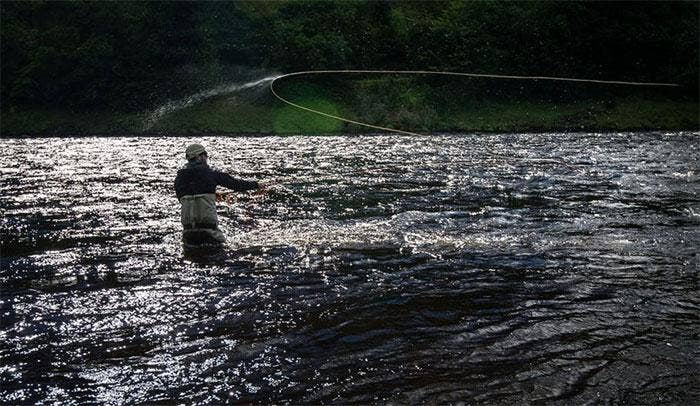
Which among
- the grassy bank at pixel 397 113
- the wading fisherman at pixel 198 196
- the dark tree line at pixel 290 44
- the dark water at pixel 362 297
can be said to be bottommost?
Answer: the grassy bank at pixel 397 113

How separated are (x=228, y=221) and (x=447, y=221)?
543cm

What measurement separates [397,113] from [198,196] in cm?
4047

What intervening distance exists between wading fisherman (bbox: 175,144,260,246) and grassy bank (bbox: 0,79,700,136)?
34.9m

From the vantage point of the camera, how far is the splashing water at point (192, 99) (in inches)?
1997

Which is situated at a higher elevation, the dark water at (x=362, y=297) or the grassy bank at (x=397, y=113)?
the dark water at (x=362, y=297)

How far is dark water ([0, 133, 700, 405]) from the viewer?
6.15 metres

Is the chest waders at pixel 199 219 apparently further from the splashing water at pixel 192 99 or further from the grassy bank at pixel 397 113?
the splashing water at pixel 192 99

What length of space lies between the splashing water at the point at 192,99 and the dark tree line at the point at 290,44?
180 centimetres

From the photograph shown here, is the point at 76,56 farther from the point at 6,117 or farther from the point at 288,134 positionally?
the point at 288,134

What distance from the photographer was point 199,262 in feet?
35.1

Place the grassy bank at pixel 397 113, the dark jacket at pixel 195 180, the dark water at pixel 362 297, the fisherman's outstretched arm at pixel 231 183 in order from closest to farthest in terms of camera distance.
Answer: the dark water at pixel 362 297
the dark jacket at pixel 195 180
the fisherman's outstretched arm at pixel 231 183
the grassy bank at pixel 397 113

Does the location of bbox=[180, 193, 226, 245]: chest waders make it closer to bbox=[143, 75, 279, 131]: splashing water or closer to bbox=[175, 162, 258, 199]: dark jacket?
bbox=[175, 162, 258, 199]: dark jacket

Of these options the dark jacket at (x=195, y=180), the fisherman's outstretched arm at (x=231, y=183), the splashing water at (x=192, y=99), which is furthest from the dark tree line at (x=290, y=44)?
the dark jacket at (x=195, y=180)

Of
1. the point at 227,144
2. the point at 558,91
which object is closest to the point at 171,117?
the point at 227,144
